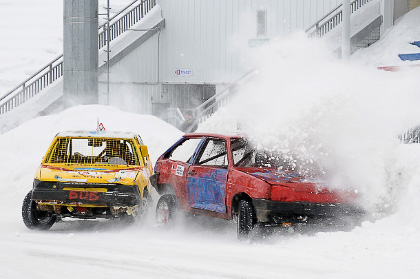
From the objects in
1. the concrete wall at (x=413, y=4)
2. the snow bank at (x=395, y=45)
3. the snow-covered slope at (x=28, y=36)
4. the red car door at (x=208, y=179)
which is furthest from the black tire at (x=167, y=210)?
the snow-covered slope at (x=28, y=36)

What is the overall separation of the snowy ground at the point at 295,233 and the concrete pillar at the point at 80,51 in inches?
398

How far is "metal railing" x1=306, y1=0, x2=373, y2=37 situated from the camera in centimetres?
3228

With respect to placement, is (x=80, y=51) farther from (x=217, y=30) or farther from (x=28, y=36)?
(x=28, y=36)

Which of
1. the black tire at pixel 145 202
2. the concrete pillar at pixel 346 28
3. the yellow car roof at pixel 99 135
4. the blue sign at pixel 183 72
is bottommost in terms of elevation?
the black tire at pixel 145 202

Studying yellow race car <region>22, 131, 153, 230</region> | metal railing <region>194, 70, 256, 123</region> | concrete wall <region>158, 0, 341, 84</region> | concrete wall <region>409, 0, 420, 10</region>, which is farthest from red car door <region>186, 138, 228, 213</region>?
concrete wall <region>409, 0, 420, 10</region>

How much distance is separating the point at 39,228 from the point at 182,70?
23.8 m

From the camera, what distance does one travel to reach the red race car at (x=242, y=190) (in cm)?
1081

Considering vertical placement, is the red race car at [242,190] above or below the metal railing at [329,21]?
below

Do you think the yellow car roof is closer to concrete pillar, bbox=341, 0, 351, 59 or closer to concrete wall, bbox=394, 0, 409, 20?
concrete pillar, bbox=341, 0, 351, 59

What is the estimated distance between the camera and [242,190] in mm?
11141

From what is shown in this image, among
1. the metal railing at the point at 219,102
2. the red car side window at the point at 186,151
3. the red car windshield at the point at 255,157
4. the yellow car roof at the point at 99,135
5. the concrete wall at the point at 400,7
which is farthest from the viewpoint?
the concrete wall at the point at 400,7

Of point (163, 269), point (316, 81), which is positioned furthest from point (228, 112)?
point (163, 269)

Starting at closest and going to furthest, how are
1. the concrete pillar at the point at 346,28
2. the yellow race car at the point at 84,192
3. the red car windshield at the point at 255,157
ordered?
the red car windshield at the point at 255,157, the yellow race car at the point at 84,192, the concrete pillar at the point at 346,28

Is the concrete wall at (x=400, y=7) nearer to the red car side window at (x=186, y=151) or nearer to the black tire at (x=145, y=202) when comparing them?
the red car side window at (x=186, y=151)
